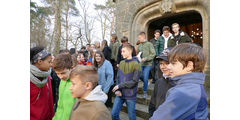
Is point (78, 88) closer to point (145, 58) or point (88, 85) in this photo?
point (88, 85)

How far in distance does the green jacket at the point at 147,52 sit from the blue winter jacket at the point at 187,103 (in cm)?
289

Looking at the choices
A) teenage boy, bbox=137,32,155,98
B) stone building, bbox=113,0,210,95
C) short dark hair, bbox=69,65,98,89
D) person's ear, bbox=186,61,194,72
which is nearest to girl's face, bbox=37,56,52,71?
short dark hair, bbox=69,65,98,89

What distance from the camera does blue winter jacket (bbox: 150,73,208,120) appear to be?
88 centimetres

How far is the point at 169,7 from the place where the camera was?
5.54m

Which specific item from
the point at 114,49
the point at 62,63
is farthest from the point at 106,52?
the point at 62,63

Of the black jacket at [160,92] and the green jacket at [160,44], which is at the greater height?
the green jacket at [160,44]

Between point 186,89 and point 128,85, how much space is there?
1.62 meters

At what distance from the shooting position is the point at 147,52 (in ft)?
13.3

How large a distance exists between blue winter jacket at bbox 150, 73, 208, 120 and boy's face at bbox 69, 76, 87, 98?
0.70 m

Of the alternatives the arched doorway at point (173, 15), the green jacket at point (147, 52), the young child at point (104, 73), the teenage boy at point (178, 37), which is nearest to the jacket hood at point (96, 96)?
the young child at point (104, 73)

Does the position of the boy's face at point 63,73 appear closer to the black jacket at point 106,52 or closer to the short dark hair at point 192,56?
the short dark hair at point 192,56

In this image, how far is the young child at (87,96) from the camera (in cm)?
A: 117

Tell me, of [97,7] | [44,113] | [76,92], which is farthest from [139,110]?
[97,7]

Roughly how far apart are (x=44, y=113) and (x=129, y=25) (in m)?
5.50
